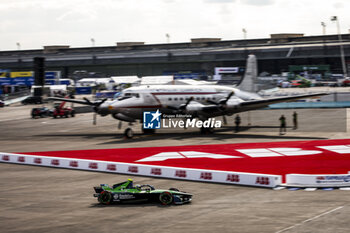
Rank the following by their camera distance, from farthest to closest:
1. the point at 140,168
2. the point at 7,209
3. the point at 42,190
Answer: the point at 140,168 < the point at 42,190 < the point at 7,209

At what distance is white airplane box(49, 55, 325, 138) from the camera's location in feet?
128

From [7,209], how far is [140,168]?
26.5 feet

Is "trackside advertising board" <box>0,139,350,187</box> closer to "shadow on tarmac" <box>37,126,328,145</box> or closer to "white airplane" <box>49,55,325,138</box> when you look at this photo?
"shadow on tarmac" <box>37,126,328,145</box>

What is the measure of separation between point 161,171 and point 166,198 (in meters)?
6.30

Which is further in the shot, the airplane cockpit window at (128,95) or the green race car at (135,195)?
the airplane cockpit window at (128,95)

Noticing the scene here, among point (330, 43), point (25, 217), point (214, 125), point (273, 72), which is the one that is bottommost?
point (25, 217)

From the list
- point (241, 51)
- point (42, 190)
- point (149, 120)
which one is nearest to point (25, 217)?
point (42, 190)

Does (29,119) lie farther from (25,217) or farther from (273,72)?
(273,72)

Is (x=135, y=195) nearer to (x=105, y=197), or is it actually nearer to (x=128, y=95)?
(x=105, y=197)

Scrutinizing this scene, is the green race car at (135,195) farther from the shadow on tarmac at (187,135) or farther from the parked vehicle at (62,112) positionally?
the parked vehicle at (62,112)

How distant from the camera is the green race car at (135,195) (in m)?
17.7

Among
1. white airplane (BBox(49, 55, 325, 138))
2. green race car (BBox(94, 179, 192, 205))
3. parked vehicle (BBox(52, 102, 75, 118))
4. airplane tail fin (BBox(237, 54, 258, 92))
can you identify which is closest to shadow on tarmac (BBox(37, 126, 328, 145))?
white airplane (BBox(49, 55, 325, 138))

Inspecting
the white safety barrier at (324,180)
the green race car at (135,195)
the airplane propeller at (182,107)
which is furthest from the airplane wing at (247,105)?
the green race car at (135,195)

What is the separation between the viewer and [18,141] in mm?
42125
